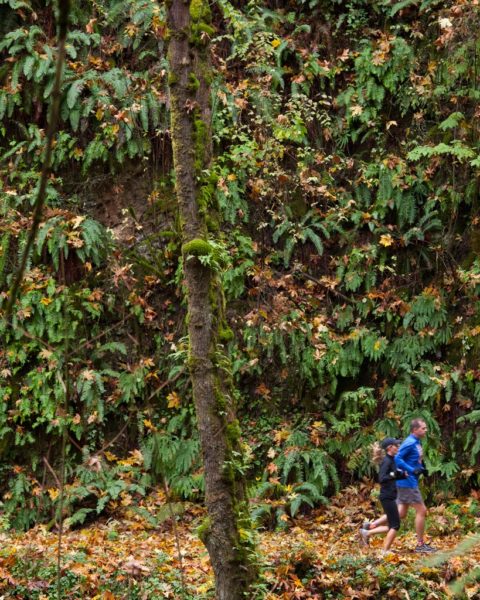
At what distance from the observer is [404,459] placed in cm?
769

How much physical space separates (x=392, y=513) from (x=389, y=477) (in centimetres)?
41

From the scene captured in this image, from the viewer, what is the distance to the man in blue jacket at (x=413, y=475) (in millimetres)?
7637

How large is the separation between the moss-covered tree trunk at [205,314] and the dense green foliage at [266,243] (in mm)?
4496

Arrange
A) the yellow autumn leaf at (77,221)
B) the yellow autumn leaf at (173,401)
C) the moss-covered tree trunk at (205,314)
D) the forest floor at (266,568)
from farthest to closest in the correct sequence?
the yellow autumn leaf at (77,221), the yellow autumn leaf at (173,401), the forest floor at (266,568), the moss-covered tree trunk at (205,314)

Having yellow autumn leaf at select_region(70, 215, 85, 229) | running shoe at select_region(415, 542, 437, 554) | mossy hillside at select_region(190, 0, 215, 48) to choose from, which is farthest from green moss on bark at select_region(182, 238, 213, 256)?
yellow autumn leaf at select_region(70, 215, 85, 229)

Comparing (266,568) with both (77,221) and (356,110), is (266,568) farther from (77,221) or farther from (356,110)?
(356,110)

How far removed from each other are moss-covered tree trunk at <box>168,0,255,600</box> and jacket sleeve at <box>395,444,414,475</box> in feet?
7.27

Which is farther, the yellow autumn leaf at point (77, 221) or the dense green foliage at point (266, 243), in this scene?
the yellow autumn leaf at point (77, 221)

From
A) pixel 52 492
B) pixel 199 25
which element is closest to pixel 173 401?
pixel 52 492

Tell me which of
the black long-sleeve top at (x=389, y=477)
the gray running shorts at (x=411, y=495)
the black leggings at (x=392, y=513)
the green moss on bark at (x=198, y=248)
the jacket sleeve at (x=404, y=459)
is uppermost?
the green moss on bark at (x=198, y=248)

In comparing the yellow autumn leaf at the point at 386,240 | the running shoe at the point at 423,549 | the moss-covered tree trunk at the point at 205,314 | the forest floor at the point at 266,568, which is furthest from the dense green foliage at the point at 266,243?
the moss-covered tree trunk at the point at 205,314

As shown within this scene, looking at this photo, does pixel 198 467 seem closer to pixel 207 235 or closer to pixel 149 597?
pixel 149 597

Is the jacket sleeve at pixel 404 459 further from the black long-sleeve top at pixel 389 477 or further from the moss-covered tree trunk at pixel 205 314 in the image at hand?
the moss-covered tree trunk at pixel 205 314

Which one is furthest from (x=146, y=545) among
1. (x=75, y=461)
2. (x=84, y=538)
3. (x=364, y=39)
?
(x=364, y=39)
